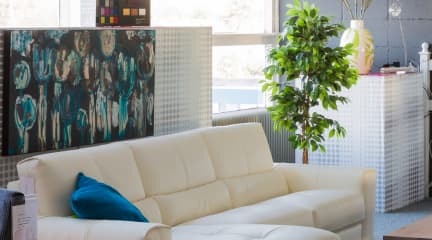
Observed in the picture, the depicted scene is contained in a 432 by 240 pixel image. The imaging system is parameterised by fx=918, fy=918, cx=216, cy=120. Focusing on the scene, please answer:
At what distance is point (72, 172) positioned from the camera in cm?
433

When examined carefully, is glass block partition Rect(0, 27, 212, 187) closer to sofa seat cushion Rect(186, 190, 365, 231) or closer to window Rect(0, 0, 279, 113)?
window Rect(0, 0, 279, 113)

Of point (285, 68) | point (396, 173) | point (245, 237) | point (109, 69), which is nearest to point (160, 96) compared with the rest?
point (109, 69)

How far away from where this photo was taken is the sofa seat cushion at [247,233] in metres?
4.36

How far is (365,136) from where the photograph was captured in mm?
7254

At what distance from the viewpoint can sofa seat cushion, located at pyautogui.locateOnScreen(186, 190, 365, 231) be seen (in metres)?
4.94

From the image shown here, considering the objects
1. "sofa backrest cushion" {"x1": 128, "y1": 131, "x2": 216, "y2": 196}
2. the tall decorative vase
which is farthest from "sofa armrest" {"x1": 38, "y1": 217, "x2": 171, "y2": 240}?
the tall decorative vase

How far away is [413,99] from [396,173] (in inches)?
26.2

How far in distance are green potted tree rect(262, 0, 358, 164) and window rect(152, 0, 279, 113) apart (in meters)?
0.71

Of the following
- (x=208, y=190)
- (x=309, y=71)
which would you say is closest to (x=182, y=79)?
(x=309, y=71)

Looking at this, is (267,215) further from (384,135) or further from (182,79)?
(384,135)

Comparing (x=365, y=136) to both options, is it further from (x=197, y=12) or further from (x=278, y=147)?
(x=197, y=12)

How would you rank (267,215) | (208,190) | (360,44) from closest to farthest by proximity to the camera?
(267,215) < (208,190) < (360,44)

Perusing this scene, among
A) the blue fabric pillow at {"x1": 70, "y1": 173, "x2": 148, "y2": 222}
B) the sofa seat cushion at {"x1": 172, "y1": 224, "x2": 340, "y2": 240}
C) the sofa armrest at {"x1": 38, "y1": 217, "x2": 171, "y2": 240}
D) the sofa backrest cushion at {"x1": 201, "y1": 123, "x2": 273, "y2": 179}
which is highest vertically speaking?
the sofa backrest cushion at {"x1": 201, "y1": 123, "x2": 273, "y2": 179}

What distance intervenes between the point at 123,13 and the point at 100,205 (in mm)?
1892
